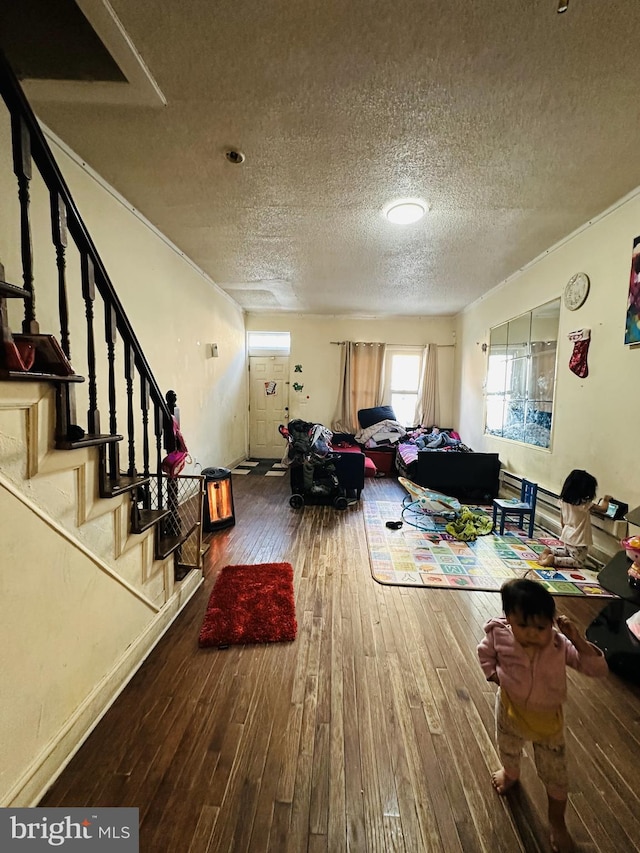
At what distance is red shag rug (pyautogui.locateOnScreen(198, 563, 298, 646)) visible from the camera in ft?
5.87

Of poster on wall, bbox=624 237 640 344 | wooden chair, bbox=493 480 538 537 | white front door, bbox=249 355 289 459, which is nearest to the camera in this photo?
poster on wall, bbox=624 237 640 344

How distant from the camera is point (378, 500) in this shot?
4.20 m

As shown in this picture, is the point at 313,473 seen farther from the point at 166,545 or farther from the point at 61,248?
the point at 61,248

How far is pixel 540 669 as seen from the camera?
975 millimetres

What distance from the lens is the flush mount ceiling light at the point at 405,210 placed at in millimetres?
2520

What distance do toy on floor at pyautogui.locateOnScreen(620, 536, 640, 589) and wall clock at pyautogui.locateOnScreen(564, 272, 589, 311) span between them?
2.09 meters

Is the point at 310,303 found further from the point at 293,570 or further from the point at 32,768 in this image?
the point at 32,768

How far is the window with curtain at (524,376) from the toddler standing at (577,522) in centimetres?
77

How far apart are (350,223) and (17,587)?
3.15 m

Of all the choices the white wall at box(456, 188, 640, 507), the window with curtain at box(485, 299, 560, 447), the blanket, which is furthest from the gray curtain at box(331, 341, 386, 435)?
the white wall at box(456, 188, 640, 507)

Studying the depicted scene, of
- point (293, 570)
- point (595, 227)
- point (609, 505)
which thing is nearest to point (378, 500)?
point (293, 570)

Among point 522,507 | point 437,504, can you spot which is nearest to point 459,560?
point 437,504

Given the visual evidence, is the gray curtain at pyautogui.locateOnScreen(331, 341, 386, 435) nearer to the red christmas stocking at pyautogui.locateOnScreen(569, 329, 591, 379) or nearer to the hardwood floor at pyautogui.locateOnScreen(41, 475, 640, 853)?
the red christmas stocking at pyautogui.locateOnScreen(569, 329, 591, 379)

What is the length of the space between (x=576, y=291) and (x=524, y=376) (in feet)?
3.52
